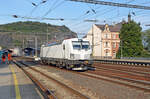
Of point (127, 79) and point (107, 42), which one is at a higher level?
point (107, 42)

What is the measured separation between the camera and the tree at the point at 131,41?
48156 millimetres

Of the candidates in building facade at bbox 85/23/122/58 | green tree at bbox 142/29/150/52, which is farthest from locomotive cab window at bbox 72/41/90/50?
green tree at bbox 142/29/150/52

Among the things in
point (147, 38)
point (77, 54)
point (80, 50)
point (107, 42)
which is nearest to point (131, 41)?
point (107, 42)

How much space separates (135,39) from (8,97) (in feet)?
149

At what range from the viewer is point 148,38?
229 ft

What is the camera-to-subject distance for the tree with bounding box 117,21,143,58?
48156mm

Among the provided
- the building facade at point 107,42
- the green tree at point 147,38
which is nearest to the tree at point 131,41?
the building facade at point 107,42

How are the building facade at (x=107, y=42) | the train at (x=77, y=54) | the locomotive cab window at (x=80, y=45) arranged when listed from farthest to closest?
1. the building facade at (x=107, y=42)
2. the locomotive cab window at (x=80, y=45)
3. the train at (x=77, y=54)

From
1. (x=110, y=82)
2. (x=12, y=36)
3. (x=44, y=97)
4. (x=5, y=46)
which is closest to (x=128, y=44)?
(x=110, y=82)

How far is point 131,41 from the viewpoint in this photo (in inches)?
1933

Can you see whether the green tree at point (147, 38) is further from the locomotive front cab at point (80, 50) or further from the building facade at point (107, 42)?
the locomotive front cab at point (80, 50)

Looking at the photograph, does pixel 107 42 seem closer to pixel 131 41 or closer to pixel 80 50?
pixel 131 41

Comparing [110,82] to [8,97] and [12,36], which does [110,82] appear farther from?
[12,36]

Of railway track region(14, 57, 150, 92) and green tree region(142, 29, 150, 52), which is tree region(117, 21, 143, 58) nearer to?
green tree region(142, 29, 150, 52)
